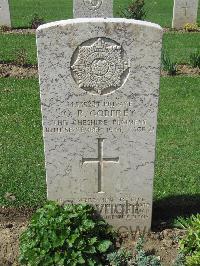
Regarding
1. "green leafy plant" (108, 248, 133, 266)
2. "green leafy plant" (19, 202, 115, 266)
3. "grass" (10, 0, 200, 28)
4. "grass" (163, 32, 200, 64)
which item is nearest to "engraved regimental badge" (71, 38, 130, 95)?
"green leafy plant" (19, 202, 115, 266)

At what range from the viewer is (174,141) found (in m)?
7.07

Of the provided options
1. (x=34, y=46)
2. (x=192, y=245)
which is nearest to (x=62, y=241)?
(x=192, y=245)

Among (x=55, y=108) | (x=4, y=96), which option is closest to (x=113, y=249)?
(x=55, y=108)

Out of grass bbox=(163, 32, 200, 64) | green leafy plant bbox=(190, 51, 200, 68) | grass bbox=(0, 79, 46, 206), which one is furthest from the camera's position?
grass bbox=(163, 32, 200, 64)

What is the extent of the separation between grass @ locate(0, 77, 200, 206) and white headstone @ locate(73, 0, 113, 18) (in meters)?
4.22

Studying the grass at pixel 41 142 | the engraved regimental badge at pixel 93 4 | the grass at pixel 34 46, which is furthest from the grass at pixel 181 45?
the engraved regimental badge at pixel 93 4

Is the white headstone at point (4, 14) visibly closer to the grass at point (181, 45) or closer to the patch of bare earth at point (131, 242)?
the grass at point (181, 45)

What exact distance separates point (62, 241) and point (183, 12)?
1254 cm

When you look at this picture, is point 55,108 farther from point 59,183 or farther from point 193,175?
point 193,175

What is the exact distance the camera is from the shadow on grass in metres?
5.10

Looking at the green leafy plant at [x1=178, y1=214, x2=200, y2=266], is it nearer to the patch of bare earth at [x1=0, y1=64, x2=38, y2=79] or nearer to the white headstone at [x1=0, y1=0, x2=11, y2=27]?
the patch of bare earth at [x1=0, y1=64, x2=38, y2=79]

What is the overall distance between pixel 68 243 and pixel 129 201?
2.96ft

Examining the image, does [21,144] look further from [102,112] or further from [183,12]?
[183,12]

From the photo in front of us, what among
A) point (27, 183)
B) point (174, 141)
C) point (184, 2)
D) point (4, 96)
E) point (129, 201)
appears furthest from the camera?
point (184, 2)
